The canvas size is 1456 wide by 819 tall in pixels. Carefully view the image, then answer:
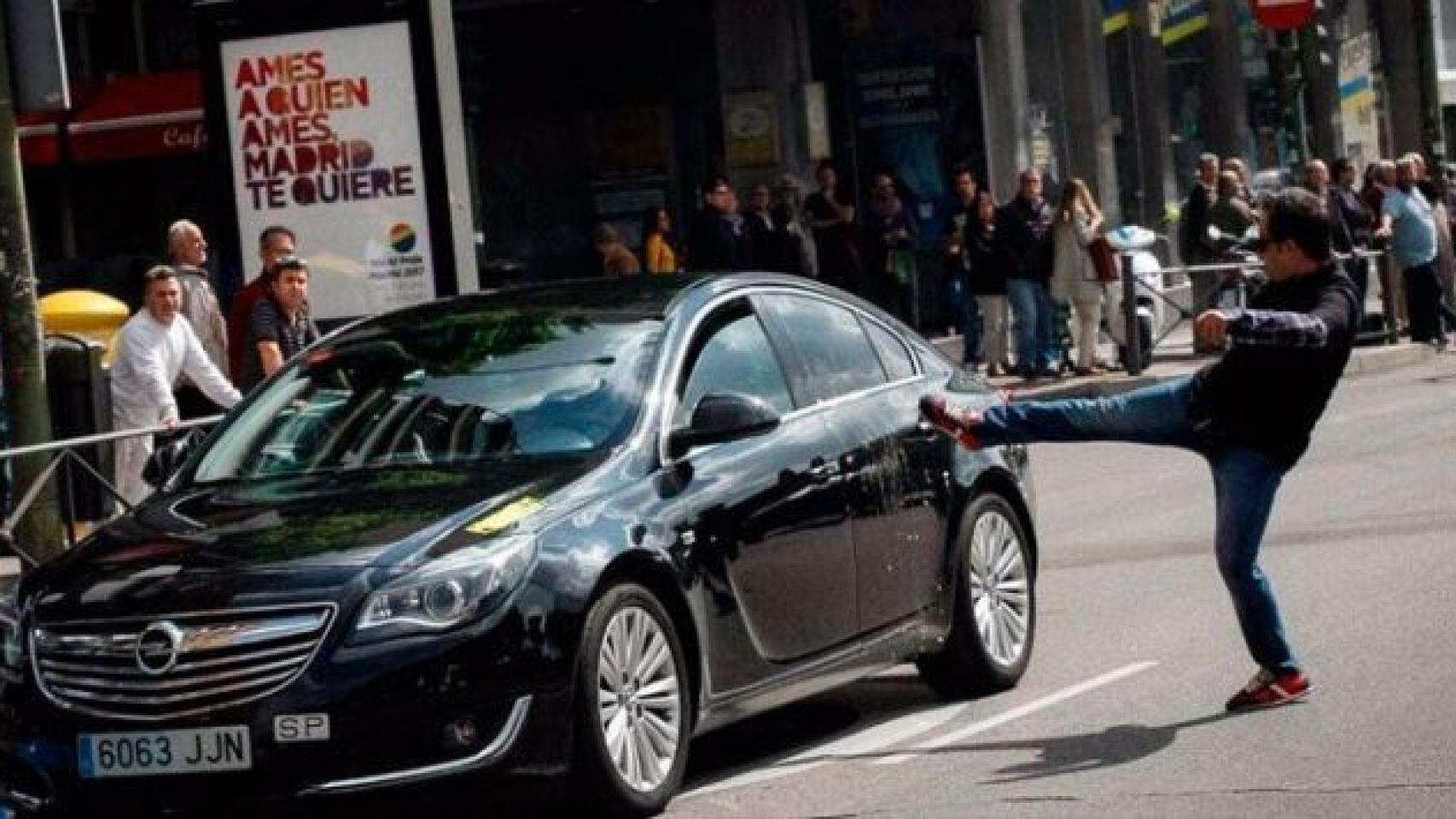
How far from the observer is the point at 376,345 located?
36.3 feet

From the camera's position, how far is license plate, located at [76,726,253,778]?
354 inches

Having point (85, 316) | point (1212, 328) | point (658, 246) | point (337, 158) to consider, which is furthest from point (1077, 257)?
point (1212, 328)

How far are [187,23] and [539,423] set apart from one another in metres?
25.7

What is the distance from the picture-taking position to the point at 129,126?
1283 inches

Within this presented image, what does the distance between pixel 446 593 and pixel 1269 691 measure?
Answer: 3.13m

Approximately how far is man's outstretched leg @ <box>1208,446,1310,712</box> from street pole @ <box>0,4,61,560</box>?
5.83m

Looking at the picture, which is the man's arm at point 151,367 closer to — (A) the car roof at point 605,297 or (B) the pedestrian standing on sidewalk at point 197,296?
(B) the pedestrian standing on sidewalk at point 197,296

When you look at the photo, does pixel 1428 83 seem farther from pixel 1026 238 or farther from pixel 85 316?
pixel 85 316

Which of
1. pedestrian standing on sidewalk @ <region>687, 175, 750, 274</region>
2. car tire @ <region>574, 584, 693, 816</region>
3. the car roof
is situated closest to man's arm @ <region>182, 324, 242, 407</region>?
the car roof

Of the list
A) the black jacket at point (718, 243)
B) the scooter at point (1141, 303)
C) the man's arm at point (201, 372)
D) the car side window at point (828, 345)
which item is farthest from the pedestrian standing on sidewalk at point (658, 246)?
the car side window at point (828, 345)

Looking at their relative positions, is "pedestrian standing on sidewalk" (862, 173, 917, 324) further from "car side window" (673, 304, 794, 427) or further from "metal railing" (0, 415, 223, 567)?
"car side window" (673, 304, 794, 427)

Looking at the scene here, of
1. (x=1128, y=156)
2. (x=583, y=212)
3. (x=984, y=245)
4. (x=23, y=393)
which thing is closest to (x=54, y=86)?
(x=23, y=393)

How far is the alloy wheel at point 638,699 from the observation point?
9.41 m

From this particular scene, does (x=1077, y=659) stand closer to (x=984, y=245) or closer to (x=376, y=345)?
(x=376, y=345)
